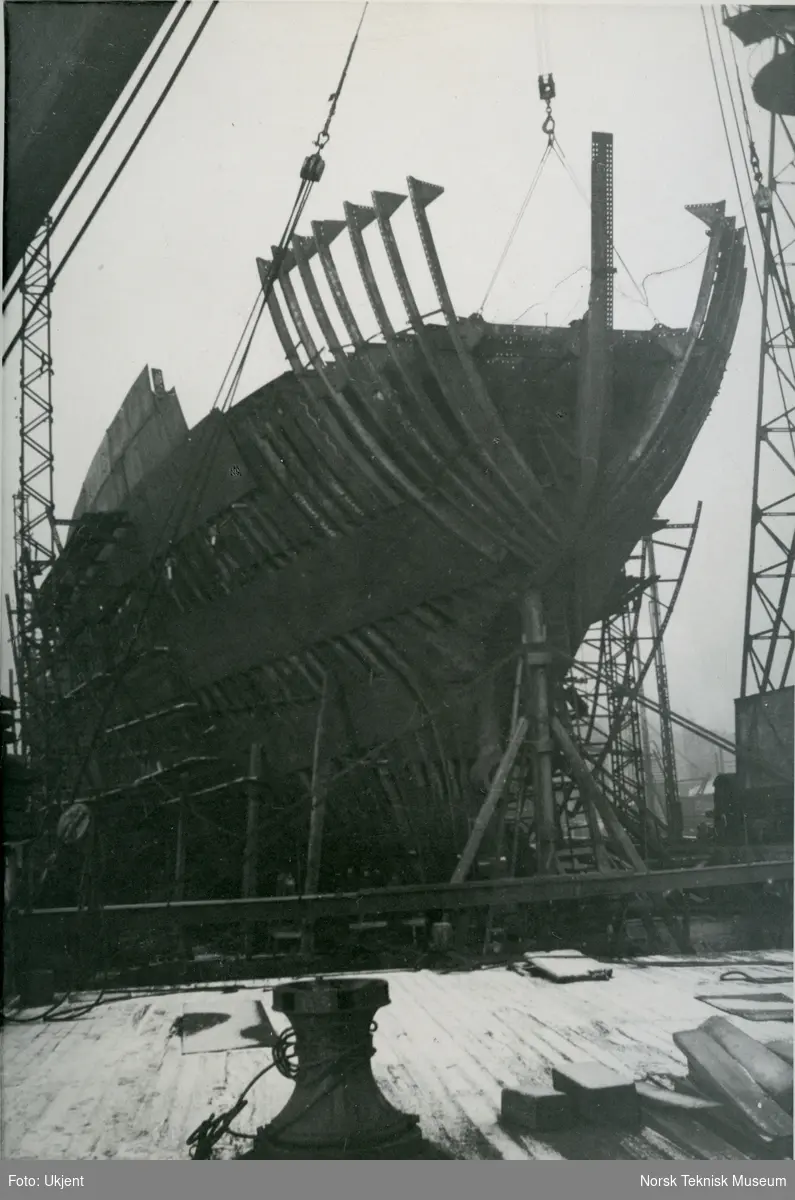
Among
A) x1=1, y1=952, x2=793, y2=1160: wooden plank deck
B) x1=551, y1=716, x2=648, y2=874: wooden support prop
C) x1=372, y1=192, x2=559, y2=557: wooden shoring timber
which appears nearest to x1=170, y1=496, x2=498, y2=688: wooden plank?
x1=372, y1=192, x2=559, y2=557: wooden shoring timber

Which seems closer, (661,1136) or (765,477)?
(661,1136)

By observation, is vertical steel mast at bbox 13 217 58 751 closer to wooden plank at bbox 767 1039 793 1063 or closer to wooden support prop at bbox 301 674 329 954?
wooden support prop at bbox 301 674 329 954

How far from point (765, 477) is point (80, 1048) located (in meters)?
4.91

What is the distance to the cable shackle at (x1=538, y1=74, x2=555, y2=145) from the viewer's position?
532cm

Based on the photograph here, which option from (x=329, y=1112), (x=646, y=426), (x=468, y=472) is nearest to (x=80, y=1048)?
(x=329, y=1112)

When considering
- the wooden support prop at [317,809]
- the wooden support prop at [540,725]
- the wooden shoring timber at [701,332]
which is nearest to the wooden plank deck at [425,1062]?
the wooden support prop at [540,725]

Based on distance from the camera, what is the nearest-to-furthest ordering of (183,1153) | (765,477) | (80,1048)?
(183,1153), (80,1048), (765,477)

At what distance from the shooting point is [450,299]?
7207 millimetres

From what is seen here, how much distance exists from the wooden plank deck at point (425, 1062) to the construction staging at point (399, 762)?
2 cm

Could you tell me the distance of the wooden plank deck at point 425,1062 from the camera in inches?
132

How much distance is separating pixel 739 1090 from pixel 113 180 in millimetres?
5039

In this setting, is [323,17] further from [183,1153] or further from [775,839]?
[775,839]

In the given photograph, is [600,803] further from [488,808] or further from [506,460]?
[506,460]

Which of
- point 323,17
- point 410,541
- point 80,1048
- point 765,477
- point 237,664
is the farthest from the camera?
point 237,664
